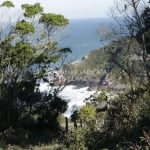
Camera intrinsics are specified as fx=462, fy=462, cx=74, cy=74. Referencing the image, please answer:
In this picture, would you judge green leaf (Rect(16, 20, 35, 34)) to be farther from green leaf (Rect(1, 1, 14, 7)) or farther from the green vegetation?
green leaf (Rect(1, 1, 14, 7))

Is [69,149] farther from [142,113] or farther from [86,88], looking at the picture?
[86,88]

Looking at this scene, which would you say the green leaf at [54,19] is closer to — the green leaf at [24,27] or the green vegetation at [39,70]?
the green vegetation at [39,70]

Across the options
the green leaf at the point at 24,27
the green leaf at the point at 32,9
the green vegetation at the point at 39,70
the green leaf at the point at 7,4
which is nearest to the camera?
the green vegetation at the point at 39,70

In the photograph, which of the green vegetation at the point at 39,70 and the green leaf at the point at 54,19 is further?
the green leaf at the point at 54,19

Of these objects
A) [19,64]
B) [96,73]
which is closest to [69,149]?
[19,64]

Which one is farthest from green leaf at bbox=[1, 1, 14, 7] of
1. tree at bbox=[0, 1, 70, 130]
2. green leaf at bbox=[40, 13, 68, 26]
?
green leaf at bbox=[40, 13, 68, 26]

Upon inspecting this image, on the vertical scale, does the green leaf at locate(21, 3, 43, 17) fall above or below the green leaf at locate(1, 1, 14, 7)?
below

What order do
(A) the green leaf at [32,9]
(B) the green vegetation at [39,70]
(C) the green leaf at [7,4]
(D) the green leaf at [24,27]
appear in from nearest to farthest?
1. (B) the green vegetation at [39,70]
2. (D) the green leaf at [24,27]
3. (A) the green leaf at [32,9]
4. (C) the green leaf at [7,4]

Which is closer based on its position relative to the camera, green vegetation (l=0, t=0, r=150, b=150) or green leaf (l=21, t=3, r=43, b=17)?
green vegetation (l=0, t=0, r=150, b=150)

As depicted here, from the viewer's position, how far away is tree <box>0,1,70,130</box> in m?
28.2

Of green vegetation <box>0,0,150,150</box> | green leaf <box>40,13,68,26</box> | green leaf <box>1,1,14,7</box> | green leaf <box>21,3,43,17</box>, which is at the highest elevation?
green leaf <box>1,1,14,7</box>

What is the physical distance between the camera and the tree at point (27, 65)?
2816 centimetres

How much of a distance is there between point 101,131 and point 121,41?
1310cm

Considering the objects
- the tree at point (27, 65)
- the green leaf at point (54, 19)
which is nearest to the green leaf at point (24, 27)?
the tree at point (27, 65)
